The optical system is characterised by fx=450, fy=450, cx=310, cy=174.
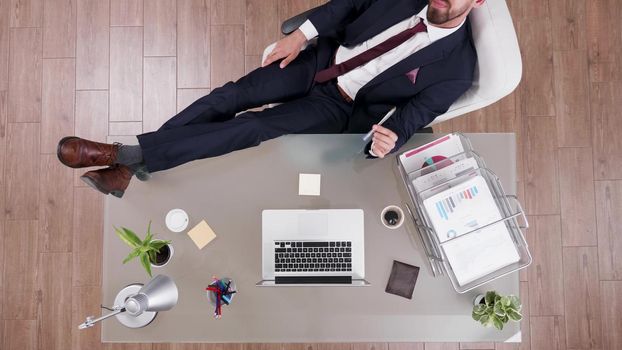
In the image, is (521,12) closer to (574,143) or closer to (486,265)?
(574,143)

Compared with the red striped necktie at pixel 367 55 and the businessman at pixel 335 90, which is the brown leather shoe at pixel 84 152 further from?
the red striped necktie at pixel 367 55

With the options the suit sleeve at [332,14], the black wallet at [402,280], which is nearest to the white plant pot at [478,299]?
the black wallet at [402,280]

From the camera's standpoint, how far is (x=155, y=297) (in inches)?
55.2

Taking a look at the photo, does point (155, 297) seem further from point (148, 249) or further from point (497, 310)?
point (497, 310)

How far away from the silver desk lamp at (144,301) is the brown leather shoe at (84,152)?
46 cm

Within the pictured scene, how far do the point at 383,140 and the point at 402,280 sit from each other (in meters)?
A: 0.49

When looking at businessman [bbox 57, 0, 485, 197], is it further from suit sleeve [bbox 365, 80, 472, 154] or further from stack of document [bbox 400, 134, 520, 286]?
stack of document [bbox 400, 134, 520, 286]

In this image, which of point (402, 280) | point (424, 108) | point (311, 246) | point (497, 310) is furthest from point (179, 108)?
point (497, 310)

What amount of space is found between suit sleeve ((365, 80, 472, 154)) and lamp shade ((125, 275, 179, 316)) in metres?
0.81

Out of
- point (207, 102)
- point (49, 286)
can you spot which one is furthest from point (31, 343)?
point (207, 102)

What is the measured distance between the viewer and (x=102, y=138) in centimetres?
256

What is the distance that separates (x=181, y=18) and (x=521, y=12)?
1946 mm

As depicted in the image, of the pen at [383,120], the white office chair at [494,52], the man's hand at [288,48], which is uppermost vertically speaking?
the man's hand at [288,48]

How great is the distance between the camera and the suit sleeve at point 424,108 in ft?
5.14
